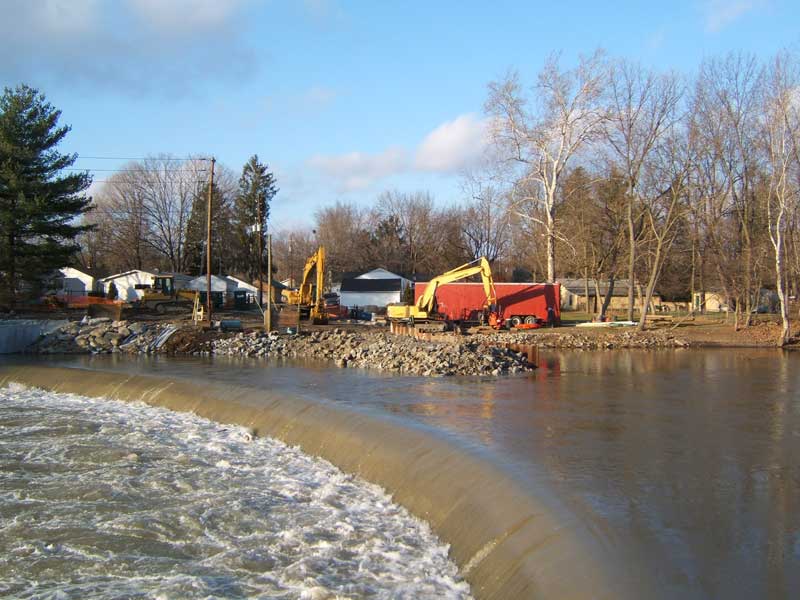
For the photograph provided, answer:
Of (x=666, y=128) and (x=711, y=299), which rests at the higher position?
(x=666, y=128)

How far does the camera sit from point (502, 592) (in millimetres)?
7422

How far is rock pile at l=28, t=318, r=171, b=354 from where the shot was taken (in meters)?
33.5

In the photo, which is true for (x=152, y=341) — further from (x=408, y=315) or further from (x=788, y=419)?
(x=788, y=419)

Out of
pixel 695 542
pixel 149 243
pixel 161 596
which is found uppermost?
pixel 149 243

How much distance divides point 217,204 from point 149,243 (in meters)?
8.49

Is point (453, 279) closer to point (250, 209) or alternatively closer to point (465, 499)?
point (465, 499)

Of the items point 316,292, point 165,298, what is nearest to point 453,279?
point 316,292

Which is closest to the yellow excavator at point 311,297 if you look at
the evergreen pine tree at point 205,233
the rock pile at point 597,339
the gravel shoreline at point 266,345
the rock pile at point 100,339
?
the gravel shoreline at point 266,345

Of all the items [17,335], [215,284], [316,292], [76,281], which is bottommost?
[17,335]

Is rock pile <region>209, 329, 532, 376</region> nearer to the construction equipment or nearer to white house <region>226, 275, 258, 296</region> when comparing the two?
the construction equipment

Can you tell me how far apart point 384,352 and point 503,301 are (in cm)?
1785

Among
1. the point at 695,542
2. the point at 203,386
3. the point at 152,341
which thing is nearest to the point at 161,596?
the point at 695,542

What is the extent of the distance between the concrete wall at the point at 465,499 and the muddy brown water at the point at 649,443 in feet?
1.22

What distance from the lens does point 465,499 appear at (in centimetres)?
990
